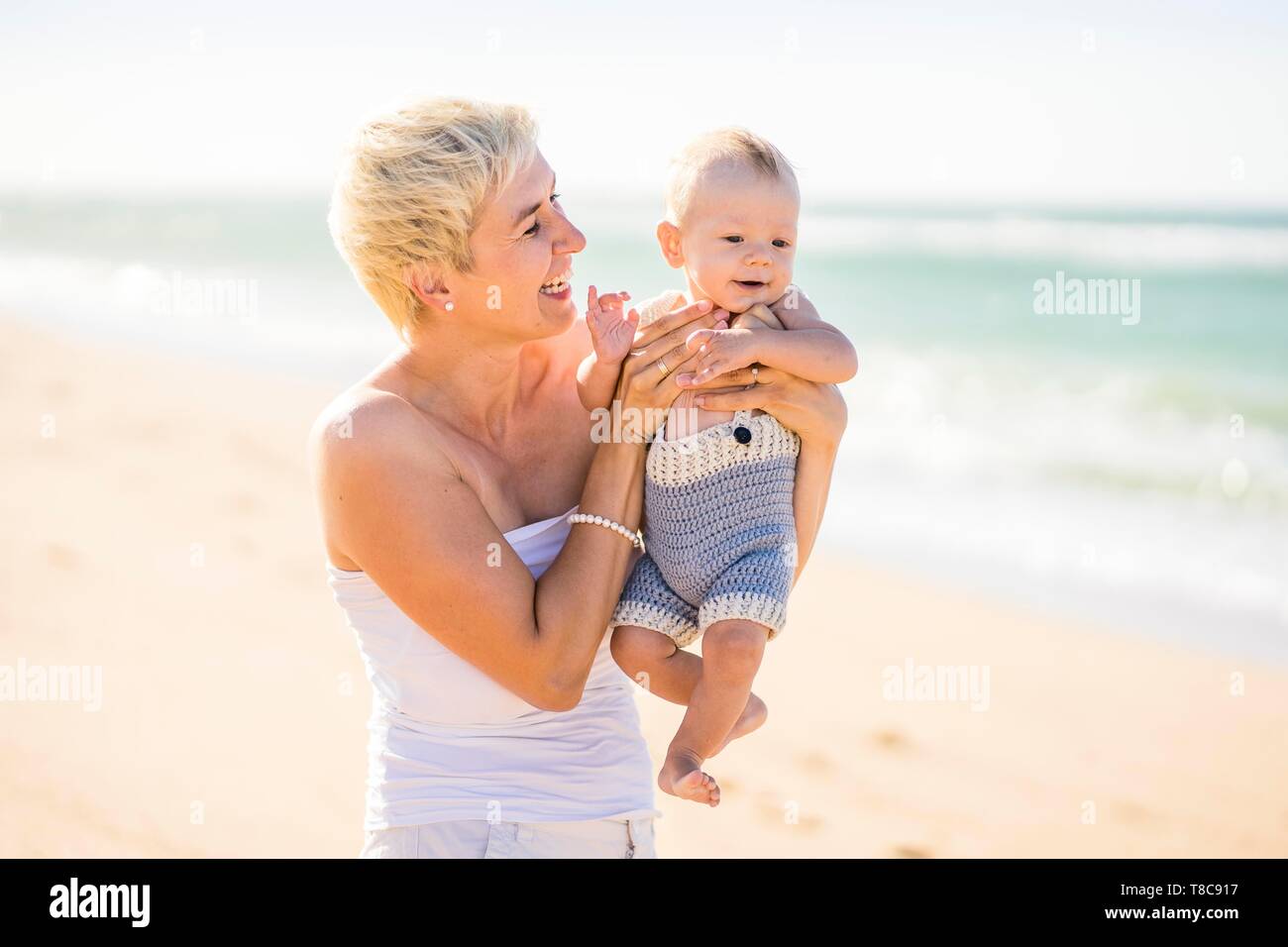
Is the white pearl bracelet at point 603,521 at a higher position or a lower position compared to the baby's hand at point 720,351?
lower

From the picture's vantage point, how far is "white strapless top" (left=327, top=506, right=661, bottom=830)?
257 cm

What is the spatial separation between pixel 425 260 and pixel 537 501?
1.92 ft

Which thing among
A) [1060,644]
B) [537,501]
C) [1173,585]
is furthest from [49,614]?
[1173,585]

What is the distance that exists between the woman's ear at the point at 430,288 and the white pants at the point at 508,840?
1.08 metres

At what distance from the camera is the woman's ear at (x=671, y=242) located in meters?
3.00

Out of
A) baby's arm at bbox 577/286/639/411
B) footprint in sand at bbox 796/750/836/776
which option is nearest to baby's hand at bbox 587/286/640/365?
baby's arm at bbox 577/286/639/411

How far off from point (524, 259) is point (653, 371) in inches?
14.2

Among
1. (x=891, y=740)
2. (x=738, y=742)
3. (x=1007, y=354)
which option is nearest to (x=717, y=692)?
(x=738, y=742)

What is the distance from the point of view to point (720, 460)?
2.86 m

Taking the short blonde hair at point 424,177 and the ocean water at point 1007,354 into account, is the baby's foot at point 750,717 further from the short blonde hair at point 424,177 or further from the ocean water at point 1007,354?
the ocean water at point 1007,354

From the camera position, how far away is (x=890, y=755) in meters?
5.84

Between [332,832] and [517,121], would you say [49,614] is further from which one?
[517,121]

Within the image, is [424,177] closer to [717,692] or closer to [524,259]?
[524,259]

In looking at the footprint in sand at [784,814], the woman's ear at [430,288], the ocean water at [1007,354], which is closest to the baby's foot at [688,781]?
the woman's ear at [430,288]
